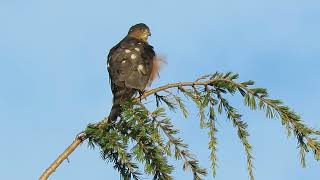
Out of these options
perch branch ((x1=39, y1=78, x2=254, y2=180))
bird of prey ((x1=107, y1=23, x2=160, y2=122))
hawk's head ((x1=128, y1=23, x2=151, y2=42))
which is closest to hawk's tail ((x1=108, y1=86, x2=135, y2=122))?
bird of prey ((x1=107, y1=23, x2=160, y2=122))

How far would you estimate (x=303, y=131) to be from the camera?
11.2ft

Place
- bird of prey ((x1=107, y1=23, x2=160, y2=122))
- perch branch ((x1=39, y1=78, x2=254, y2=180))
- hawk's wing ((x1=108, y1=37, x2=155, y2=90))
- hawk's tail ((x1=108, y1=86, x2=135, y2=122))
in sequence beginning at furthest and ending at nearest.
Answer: hawk's wing ((x1=108, y1=37, x2=155, y2=90))
bird of prey ((x1=107, y1=23, x2=160, y2=122))
hawk's tail ((x1=108, y1=86, x2=135, y2=122))
perch branch ((x1=39, y1=78, x2=254, y2=180))

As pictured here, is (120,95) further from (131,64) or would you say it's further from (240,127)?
(240,127)

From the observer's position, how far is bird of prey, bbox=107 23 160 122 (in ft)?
18.8

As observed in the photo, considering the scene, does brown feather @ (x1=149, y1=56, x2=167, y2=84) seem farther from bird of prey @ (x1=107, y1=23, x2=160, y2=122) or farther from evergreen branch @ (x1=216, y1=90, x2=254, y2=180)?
evergreen branch @ (x1=216, y1=90, x2=254, y2=180)

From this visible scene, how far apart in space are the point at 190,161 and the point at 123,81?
8.40 ft

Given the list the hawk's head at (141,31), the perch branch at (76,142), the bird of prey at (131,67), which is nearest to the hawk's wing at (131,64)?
the bird of prey at (131,67)

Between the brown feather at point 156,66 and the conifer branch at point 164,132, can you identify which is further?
the brown feather at point 156,66

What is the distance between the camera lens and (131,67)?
602 centimetres

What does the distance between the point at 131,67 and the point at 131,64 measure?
5 centimetres

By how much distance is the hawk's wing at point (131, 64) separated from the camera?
587 cm

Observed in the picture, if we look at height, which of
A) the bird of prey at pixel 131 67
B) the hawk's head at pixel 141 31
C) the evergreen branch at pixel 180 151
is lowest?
the evergreen branch at pixel 180 151

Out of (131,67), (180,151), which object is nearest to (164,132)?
(180,151)

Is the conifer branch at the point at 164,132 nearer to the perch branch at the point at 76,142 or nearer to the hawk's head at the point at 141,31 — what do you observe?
the perch branch at the point at 76,142
